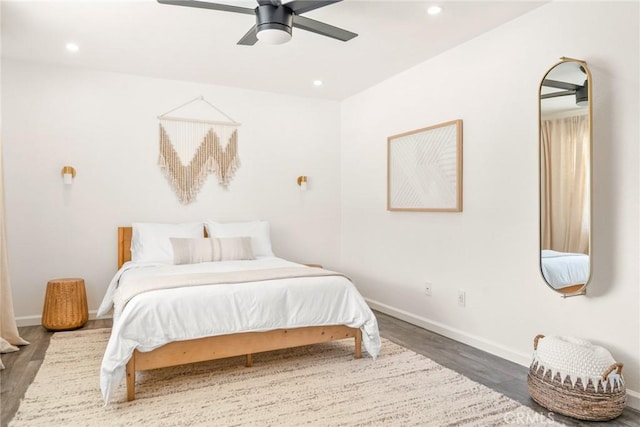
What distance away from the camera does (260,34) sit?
103 inches

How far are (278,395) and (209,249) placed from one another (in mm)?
1828

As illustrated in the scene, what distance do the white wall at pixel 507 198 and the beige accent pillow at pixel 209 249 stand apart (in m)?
1.50

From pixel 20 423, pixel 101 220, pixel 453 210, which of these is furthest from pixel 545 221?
pixel 101 220

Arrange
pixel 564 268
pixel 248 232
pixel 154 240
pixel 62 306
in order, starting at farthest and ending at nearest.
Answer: pixel 248 232, pixel 154 240, pixel 62 306, pixel 564 268

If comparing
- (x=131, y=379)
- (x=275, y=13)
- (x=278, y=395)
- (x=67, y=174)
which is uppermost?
(x=275, y=13)

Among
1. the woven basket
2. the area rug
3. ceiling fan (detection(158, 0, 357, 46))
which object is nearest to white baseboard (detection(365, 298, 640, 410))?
the woven basket

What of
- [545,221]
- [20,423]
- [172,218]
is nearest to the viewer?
[20,423]

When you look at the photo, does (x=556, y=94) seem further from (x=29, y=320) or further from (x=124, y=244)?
(x=29, y=320)

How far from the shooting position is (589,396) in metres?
2.21

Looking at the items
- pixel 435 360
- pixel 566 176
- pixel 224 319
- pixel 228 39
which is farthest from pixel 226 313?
pixel 566 176

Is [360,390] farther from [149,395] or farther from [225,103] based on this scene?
[225,103]

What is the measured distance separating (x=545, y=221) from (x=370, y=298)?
2.43 meters

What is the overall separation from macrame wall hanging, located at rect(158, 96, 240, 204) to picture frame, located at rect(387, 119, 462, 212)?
1.78 metres

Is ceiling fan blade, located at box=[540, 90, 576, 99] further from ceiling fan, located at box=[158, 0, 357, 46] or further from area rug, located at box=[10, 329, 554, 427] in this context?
area rug, located at box=[10, 329, 554, 427]
